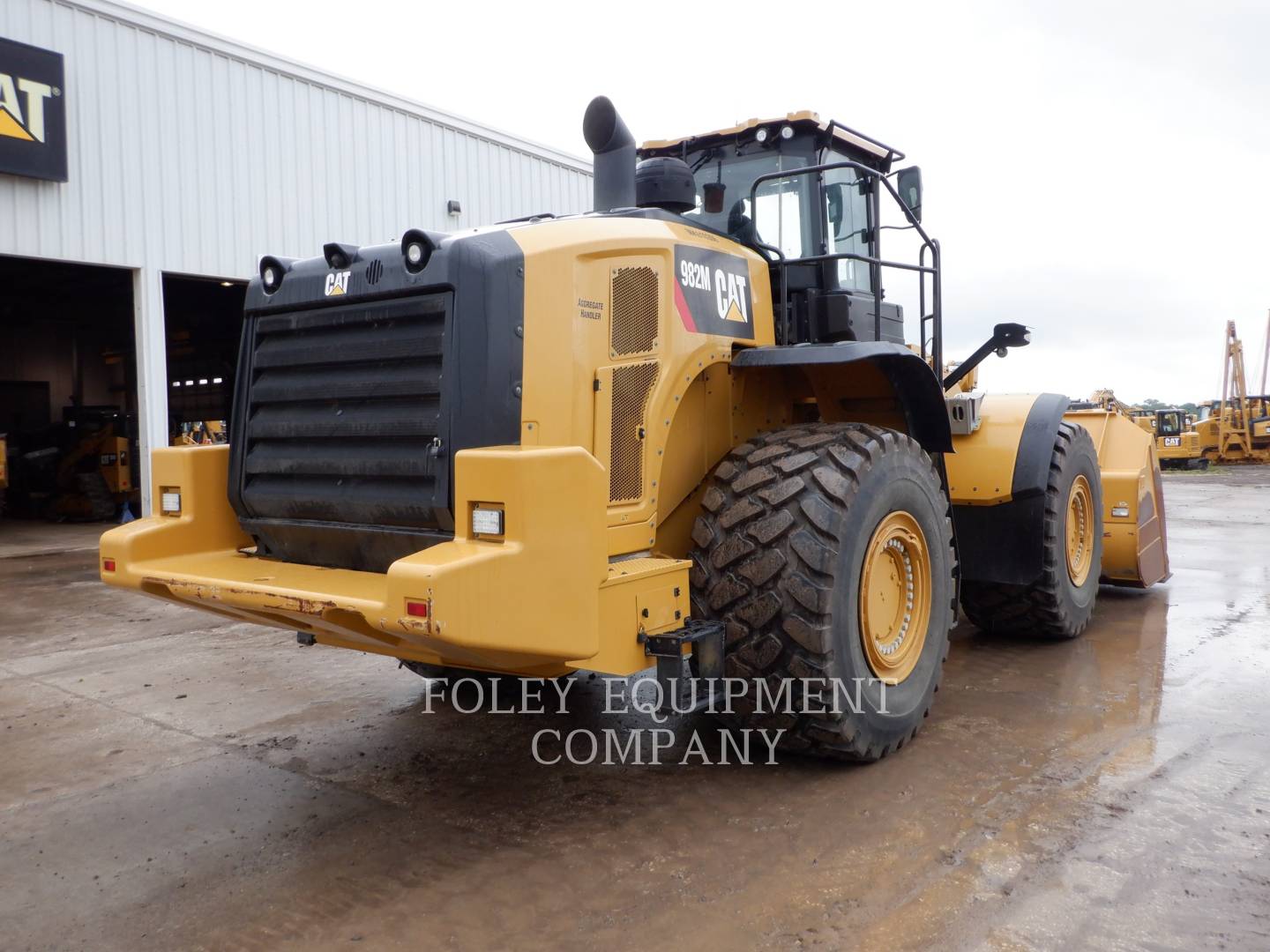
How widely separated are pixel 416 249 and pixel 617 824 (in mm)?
2176

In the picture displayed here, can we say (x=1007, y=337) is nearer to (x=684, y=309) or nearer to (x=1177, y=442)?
(x=684, y=309)

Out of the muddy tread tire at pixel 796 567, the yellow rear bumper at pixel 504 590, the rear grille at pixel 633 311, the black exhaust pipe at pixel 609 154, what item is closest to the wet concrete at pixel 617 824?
the muddy tread tire at pixel 796 567

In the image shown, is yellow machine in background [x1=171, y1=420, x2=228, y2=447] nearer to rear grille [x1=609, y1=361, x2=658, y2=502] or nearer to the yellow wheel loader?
the yellow wheel loader

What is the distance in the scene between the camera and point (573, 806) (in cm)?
376

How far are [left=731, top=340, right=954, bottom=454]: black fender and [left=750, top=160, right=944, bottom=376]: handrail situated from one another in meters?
0.33

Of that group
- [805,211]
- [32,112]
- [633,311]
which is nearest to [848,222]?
[805,211]

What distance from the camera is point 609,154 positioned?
4.34m

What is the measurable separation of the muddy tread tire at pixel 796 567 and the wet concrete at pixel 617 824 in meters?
0.27

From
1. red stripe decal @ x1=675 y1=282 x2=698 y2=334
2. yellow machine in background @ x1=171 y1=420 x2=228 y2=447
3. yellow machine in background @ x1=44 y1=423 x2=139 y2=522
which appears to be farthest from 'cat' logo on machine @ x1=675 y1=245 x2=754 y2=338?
yellow machine in background @ x1=171 y1=420 x2=228 y2=447

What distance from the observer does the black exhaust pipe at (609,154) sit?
4238 millimetres

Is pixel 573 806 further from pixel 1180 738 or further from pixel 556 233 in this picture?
pixel 1180 738

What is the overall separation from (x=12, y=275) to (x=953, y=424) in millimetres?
18492
